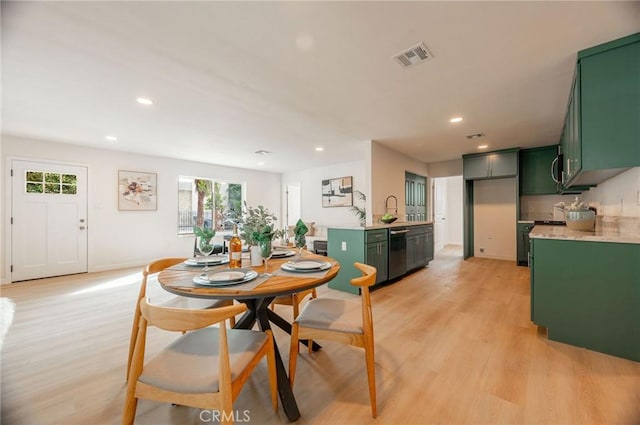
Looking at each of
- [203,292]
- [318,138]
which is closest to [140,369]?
[203,292]

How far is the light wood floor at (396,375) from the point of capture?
57.6 inches

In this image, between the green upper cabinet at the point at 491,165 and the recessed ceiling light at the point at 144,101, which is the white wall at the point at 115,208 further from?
the green upper cabinet at the point at 491,165

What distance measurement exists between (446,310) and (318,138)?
3270 mm

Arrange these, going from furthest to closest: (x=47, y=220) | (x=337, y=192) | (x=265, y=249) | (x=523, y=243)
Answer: (x=337, y=192)
(x=523, y=243)
(x=47, y=220)
(x=265, y=249)

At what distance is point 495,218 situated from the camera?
6023 millimetres

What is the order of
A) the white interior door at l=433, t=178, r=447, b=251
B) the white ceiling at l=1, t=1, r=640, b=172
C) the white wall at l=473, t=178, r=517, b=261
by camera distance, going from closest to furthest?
the white ceiling at l=1, t=1, r=640, b=172, the white wall at l=473, t=178, r=517, b=261, the white interior door at l=433, t=178, r=447, b=251

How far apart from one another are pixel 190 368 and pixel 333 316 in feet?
2.73

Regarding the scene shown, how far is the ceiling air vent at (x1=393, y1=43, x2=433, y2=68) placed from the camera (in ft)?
6.57

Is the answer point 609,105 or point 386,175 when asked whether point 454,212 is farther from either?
point 609,105

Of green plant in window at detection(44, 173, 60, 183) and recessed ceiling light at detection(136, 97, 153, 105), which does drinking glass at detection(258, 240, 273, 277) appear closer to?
recessed ceiling light at detection(136, 97, 153, 105)

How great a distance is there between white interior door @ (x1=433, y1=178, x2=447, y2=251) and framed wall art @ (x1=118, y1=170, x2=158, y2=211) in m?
7.21

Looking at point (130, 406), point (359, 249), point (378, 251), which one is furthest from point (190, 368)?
point (378, 251)

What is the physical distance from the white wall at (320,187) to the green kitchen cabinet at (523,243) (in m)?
3.35

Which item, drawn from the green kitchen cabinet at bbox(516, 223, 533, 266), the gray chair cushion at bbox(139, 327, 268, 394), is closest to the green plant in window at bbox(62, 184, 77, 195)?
the gray chair cushion at bbox(139, 327, 268, 394)
